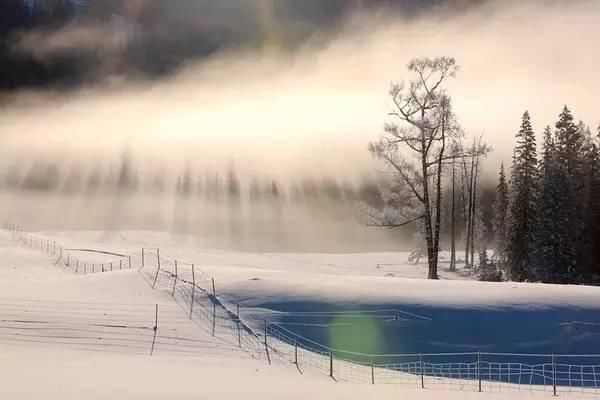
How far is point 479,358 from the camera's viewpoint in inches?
729

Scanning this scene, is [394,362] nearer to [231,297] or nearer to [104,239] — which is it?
[231,297]

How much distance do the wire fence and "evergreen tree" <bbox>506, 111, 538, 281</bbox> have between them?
24.2 meters

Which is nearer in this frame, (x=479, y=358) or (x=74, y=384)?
(x=74, y=384)

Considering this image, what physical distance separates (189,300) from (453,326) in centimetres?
1008

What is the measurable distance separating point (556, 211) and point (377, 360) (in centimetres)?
2646

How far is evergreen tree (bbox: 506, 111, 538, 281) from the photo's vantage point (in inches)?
1716

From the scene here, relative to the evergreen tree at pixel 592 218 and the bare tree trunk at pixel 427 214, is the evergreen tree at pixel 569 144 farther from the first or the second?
the bare tree trunk at pixel 427 214

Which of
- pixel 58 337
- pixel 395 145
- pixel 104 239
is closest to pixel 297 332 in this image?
pixel 58 337

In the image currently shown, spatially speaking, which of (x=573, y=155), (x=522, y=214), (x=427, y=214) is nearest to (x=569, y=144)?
(x=573, y=155)

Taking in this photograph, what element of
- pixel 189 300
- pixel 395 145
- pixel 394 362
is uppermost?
pixel 395 145

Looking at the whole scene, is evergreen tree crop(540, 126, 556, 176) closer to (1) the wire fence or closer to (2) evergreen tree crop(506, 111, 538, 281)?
(2) evergreen tree crop(506, 111, 538, 281)

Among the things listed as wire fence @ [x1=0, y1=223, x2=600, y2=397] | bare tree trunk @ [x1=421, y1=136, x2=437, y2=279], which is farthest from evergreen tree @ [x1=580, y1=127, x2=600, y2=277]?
wire fence @ [x1=0, y1=223, x2=600, y2=397]

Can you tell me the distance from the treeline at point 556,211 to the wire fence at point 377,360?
2245 cm

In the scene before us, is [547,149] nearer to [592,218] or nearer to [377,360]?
[592,218]
